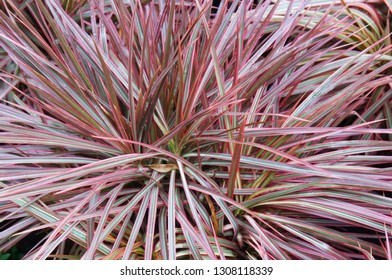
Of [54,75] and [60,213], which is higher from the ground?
[54,75]

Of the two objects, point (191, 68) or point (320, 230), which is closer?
point (320, 230)

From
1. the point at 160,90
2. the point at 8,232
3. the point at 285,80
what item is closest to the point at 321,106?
the point at 285,80
